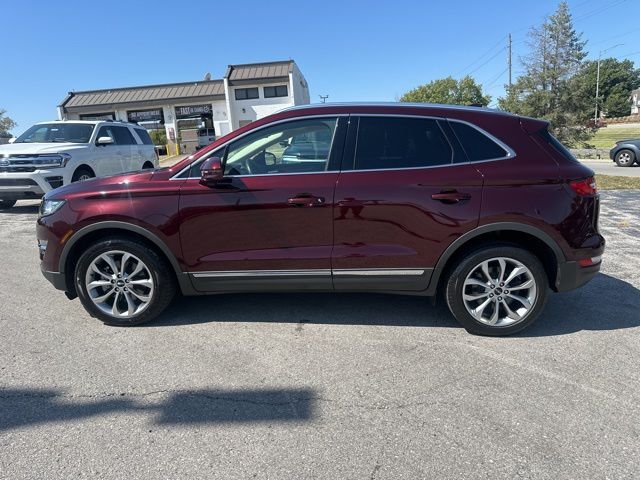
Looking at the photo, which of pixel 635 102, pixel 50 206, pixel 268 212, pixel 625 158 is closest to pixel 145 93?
pixel 625 158

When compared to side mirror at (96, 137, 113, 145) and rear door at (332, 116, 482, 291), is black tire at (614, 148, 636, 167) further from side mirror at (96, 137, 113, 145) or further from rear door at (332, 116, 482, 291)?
side mirror at (96, 137, 113, 145)

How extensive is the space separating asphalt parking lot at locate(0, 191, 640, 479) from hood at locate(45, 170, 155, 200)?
1.15m

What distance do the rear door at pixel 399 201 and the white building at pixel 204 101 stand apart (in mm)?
35603

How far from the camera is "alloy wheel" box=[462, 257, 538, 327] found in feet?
12.0

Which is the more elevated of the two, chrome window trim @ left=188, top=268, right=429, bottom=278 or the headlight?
the headlight

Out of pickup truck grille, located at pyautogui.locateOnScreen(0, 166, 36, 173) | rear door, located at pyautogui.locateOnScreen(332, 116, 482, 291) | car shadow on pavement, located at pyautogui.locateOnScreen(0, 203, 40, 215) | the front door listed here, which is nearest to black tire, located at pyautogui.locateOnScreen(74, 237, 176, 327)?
the front door

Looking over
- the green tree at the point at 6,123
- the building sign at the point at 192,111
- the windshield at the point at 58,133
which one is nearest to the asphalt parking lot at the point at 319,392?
the windshield at the point at 58,133

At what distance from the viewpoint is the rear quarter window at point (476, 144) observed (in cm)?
360

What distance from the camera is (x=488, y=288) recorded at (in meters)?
3.69

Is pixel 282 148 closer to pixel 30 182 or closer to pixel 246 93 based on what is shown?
pixel 30 182

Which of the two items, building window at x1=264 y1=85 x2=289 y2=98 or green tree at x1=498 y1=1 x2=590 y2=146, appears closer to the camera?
green tree at x1=498 y1=1 x2=590 y2=146

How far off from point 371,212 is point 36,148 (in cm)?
836

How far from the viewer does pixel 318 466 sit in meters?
2.33

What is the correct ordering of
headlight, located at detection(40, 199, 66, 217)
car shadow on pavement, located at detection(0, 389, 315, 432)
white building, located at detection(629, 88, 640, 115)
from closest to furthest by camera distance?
car shadow on pavement, located at detection(0, 389, 315, 432) → headlight, located at detection(40, 199, 66, 217) → white building, located at detection(629, 88, 640, 115)
